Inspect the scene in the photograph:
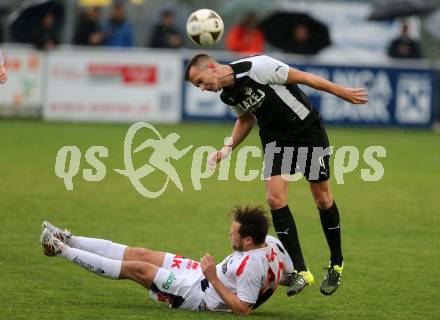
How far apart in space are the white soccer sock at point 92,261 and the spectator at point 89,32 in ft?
47.6

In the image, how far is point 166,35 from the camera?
2241 cm

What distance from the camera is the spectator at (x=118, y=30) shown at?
22250 mm

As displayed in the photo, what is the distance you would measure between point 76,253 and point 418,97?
15.5 metres

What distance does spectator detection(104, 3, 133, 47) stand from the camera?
22.2 m

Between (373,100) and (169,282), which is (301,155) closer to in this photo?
(169,282)

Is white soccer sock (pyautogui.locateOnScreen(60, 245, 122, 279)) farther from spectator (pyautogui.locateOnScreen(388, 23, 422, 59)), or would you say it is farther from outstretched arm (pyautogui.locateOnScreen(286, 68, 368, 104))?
spectator (pyautogui.locateOnScreen(388, 23, 422, 59))

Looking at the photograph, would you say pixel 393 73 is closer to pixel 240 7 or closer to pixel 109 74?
pixel 240 7

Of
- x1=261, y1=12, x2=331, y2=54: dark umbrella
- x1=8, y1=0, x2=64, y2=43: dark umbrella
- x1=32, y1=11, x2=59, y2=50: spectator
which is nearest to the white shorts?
x1=32, y1=11, x2=59, y2=50: spectator

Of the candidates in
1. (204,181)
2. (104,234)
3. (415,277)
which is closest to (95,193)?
(204,181)

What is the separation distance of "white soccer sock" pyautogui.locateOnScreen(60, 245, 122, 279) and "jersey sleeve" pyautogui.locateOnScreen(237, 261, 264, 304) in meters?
0.88

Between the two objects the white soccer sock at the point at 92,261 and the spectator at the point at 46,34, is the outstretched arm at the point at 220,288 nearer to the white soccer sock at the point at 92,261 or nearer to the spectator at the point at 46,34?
the white soccer sock at the point at 92,261

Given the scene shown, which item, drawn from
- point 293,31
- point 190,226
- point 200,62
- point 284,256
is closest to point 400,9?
point 293,31

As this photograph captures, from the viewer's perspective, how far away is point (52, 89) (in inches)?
827

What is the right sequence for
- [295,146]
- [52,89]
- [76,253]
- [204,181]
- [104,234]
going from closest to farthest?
[76,253] → [295,146] → [104,234] → [204,181] → [52,89]
